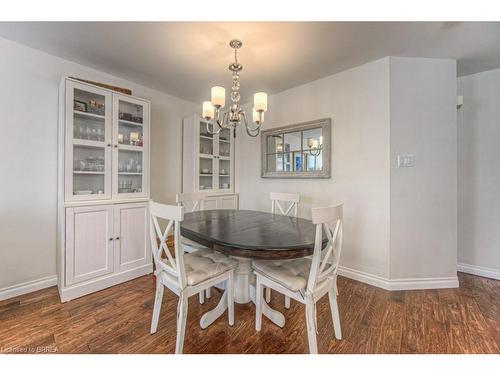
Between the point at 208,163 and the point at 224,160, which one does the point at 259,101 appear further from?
the point at 224,160

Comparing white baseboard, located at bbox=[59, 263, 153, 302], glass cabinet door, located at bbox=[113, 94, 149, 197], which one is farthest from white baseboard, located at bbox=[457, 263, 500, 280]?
glass cabinet door, located at bbox=[113, 94, 149, 197]

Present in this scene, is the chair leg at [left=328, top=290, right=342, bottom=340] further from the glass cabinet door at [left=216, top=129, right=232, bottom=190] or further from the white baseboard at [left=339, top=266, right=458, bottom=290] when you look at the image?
the glass cabinet door at [left=216, top=129, right=232, bottom=190]

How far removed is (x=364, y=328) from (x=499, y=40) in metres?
2.67

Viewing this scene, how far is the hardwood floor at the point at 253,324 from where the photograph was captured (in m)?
1.40

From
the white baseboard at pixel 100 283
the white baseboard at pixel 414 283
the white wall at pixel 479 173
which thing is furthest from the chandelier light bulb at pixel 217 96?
the white wall at pixel 479 173

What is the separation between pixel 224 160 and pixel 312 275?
2555 mm

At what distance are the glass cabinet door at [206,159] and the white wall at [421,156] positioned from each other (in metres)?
2.32

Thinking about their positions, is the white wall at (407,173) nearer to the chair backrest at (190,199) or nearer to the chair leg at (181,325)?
the chair backrest at (190,199)

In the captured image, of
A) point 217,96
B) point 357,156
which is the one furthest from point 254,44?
point 357,156

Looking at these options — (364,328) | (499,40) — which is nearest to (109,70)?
(364,328)

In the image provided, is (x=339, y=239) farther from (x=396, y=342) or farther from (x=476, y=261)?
(x=476, y=261)

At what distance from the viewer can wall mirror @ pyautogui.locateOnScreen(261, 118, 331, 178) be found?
8.55ft

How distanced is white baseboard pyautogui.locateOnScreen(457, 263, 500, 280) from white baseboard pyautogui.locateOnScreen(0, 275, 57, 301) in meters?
4.53

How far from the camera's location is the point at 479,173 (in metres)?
2.45
